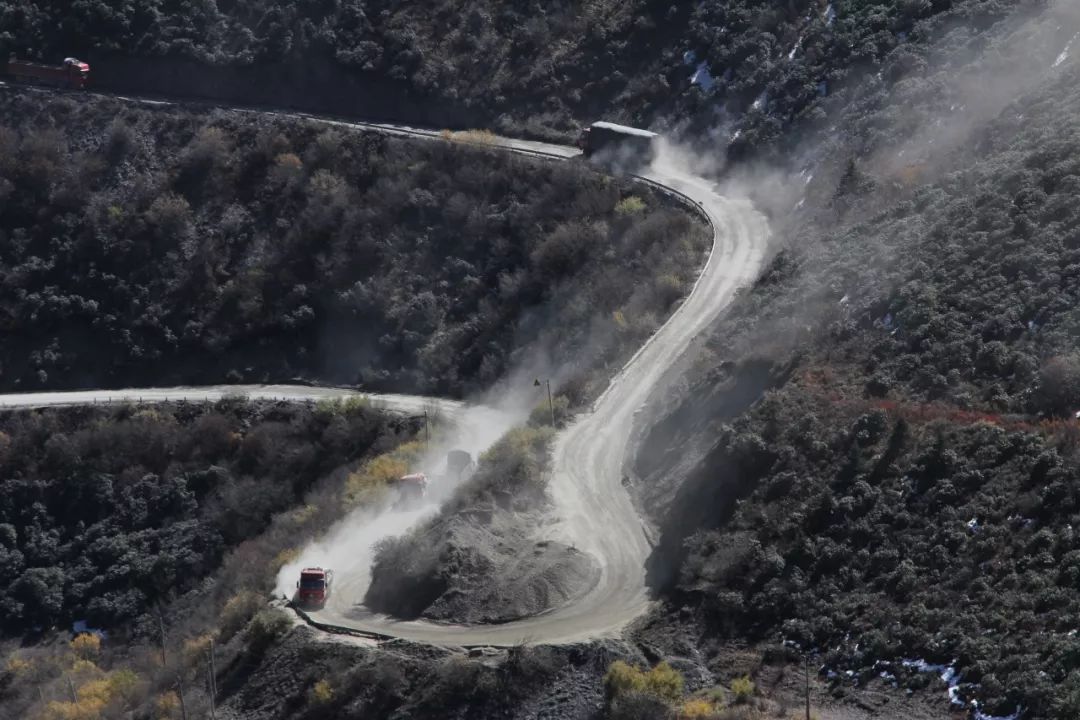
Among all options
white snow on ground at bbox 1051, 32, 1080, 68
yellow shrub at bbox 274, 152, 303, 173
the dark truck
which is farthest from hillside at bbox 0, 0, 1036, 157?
white snow on ground at bbox 1051, 32, 1080, 68

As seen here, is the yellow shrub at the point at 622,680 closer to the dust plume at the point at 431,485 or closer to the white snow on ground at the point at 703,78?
the dust plume at the point at 431,485

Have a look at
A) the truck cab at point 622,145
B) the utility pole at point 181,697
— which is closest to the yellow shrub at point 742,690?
the utility pole at point 181,697

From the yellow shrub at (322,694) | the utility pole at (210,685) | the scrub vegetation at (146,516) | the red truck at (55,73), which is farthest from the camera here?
the red truck at (55,73)

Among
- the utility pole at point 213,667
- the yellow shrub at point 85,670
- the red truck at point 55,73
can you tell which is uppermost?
the red truck at point 55,73

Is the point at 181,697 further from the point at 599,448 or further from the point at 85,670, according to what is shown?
the point at 599,448

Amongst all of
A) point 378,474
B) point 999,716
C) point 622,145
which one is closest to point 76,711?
point 378,474

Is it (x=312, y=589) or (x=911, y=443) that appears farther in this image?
(x=312, y=589)

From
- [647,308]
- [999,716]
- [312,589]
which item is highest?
[999,716]
